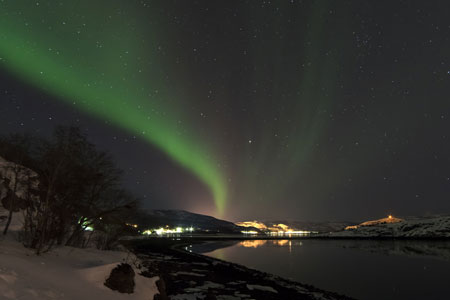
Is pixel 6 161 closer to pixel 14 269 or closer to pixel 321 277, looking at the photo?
pixel 14 269

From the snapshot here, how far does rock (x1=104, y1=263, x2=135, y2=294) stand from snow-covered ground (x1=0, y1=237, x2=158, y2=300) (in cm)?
21

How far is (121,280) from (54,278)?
2652mm

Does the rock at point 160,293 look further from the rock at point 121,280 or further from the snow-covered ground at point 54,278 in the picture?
the rock at point 121,280

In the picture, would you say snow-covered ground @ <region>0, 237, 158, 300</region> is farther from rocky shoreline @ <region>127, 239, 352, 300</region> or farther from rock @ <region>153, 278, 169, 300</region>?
rocky shoreline @ <region>127, 239, 352, 300</region>

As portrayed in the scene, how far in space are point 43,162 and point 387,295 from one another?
28.1 metres

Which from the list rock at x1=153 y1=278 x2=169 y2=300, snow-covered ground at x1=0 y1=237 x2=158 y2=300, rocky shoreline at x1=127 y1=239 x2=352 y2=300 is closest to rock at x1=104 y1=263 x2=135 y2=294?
snow-covered ground at x1=0 y1=237 x2=158 y2=300

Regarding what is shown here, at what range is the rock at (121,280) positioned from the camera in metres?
11.3

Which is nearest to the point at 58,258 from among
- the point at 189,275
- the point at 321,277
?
the point at 189,275

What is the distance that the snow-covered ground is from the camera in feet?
25.9

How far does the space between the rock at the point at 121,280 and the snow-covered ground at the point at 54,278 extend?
0.70 feet

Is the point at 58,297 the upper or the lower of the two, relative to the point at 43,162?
lower

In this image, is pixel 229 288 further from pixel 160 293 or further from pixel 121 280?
pixel 121 280

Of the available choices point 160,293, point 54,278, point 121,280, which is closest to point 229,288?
point 160,293

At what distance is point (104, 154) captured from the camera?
2312 centimetres
